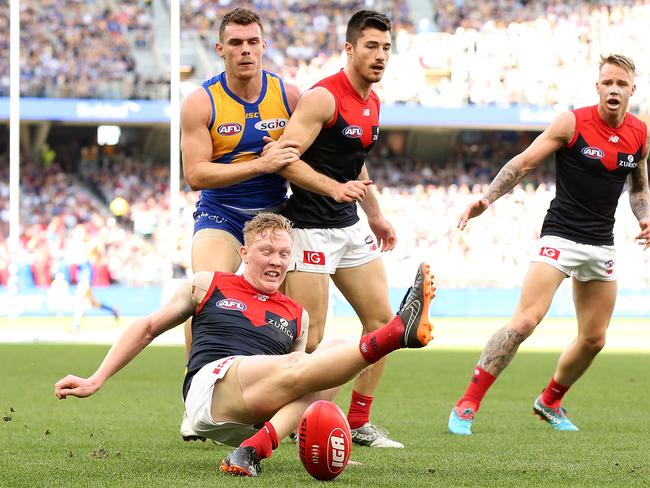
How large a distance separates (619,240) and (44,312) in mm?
14585

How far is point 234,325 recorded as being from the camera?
18.8 feet

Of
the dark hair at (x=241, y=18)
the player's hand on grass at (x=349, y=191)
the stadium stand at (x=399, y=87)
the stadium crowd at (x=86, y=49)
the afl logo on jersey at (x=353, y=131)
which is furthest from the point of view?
the stadium crowd at (x=86, y=49)

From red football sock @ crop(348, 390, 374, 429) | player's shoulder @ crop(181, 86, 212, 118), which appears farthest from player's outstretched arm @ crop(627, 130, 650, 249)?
player's shoulder @ crop(181, 86, 212, 118)

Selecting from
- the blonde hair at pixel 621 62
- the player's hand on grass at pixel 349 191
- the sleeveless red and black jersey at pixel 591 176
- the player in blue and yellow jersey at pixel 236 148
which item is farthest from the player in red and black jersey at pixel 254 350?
the blonde hair at pixel 621 62

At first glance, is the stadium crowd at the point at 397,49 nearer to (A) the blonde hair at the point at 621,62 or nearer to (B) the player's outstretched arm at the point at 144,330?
(A) the blonde hair at the point at 621,62

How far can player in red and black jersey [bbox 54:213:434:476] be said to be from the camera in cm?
498

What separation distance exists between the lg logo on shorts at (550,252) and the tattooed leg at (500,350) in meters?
0.57

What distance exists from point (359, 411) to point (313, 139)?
172 cm

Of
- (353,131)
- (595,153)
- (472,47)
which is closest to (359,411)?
(353,131)

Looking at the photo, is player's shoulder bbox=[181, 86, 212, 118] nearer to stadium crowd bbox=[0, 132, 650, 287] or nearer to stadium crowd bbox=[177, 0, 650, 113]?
stadium crowd bbox=[0, 132, 650, 287]

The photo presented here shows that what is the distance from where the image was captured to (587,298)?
26.9ft

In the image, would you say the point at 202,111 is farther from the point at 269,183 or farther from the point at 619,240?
the point at 619,240

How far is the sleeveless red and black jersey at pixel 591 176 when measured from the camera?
809 centimetres

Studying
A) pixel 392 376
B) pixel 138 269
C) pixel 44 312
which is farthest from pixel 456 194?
pixel 392 376
